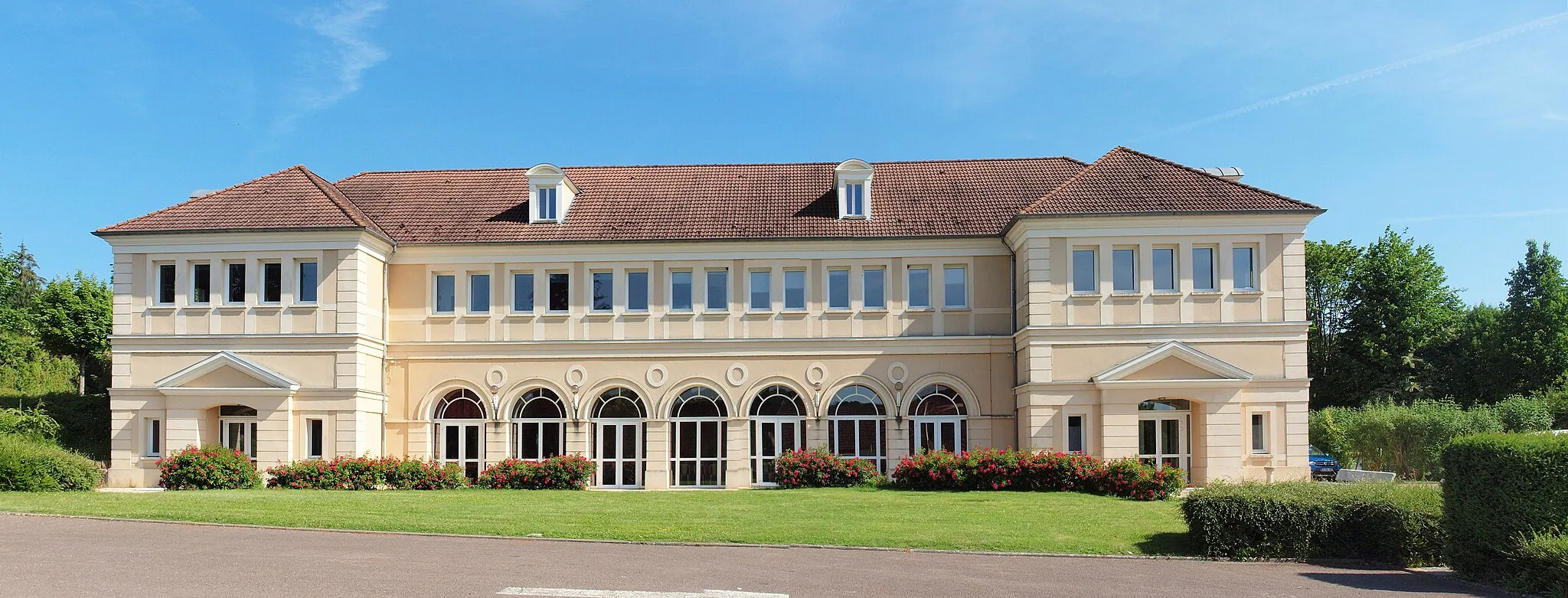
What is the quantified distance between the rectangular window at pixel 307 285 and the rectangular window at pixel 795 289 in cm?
1230

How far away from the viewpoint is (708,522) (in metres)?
20.2

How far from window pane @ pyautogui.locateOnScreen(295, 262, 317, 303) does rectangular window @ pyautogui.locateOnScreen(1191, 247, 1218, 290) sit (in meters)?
22.5

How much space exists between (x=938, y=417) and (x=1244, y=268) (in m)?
8.80

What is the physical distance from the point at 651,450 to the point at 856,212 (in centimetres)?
868

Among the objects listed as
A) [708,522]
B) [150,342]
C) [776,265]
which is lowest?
[708,522]

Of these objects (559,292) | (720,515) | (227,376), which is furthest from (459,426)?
(720,515)

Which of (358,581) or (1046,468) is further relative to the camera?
(1046,468)

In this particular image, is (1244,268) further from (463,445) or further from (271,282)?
(271,282)

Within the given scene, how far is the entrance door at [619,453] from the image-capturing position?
109 feet

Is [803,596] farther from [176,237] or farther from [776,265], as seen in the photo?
[176,237]

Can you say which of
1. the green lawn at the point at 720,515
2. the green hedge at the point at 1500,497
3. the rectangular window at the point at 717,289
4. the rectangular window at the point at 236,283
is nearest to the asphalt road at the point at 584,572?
the green hedge at the point at 1500,497

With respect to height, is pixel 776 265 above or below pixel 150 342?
above

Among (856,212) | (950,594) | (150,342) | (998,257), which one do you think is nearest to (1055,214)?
(998,257)

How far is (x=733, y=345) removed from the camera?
33.3 metres
